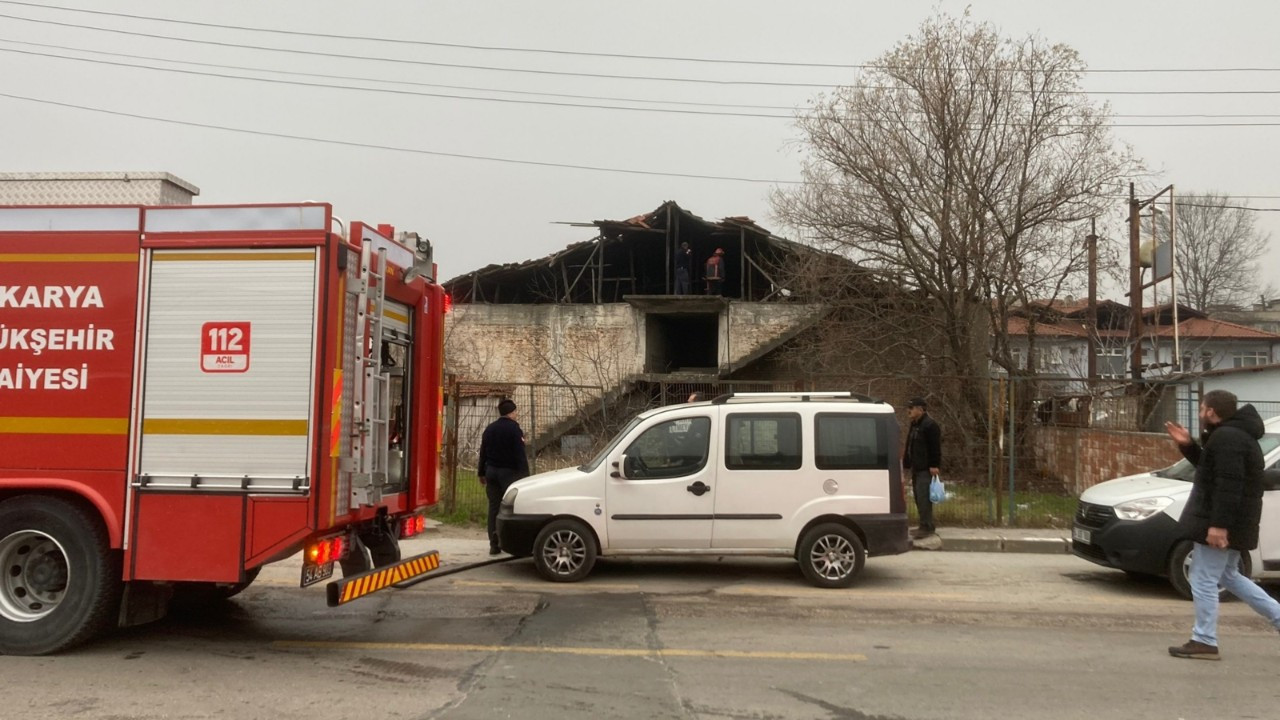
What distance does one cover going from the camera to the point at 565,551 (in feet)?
28.7

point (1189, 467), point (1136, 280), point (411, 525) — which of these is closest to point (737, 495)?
point (411, 525)

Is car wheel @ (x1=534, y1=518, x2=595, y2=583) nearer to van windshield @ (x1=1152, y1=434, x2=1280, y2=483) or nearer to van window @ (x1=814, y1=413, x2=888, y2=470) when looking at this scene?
van window @ (x1=814, y1=413, x2=888, y2=470)

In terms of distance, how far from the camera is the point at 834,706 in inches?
204

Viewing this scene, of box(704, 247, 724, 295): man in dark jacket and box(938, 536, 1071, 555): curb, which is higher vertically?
box(704, 247, 724, 295): man in dark jacket

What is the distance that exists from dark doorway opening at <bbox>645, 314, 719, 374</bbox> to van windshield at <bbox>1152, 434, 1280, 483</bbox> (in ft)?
59.4

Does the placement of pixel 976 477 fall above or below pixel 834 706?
above

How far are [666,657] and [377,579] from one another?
205cm

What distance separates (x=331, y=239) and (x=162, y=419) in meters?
1.59

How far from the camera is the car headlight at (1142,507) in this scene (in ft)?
27.6

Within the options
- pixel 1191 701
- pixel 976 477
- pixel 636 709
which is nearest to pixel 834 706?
pixel 636 709

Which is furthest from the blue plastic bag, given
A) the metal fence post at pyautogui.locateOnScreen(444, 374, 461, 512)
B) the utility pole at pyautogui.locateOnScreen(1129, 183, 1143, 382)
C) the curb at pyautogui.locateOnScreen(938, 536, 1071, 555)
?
the utility pole at pyautogui.locateOnScreen(1129, 183, 1143, 382)

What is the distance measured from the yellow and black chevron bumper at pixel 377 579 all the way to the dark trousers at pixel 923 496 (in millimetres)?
6557

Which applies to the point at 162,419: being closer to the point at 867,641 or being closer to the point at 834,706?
the point at 834,706

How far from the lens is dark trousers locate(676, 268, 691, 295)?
26453mm
